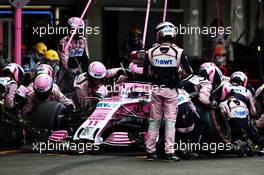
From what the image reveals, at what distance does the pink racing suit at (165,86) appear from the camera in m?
12.6

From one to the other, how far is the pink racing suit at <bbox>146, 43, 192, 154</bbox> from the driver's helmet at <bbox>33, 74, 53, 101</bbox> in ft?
7.37

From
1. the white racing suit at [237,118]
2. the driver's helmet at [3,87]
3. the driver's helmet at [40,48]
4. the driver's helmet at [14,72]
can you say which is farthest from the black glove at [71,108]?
the driver's helmet at [40,48]

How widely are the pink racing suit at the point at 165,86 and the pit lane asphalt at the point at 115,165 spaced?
0.46 meters

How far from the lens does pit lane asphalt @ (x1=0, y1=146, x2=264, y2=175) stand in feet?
36.8

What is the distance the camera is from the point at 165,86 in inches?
500

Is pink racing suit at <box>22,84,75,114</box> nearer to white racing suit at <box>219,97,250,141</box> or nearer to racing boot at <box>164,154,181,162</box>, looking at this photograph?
racing boot at <box>164,154,181,162</box>

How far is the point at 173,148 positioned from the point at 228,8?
1127cm

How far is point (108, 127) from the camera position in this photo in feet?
44.2

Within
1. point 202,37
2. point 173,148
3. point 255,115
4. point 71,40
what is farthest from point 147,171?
point 202,37

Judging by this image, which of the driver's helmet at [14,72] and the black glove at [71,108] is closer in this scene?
the black glove at [71,108]

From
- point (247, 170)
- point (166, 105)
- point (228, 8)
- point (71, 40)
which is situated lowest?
point (247, 170)

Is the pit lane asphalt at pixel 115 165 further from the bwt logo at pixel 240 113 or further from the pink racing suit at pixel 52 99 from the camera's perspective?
the pink racing suit at pixel 52 99

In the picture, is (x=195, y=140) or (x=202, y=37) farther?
(x=202, y=37)

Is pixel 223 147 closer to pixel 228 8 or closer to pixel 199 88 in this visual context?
pixel 199 88
